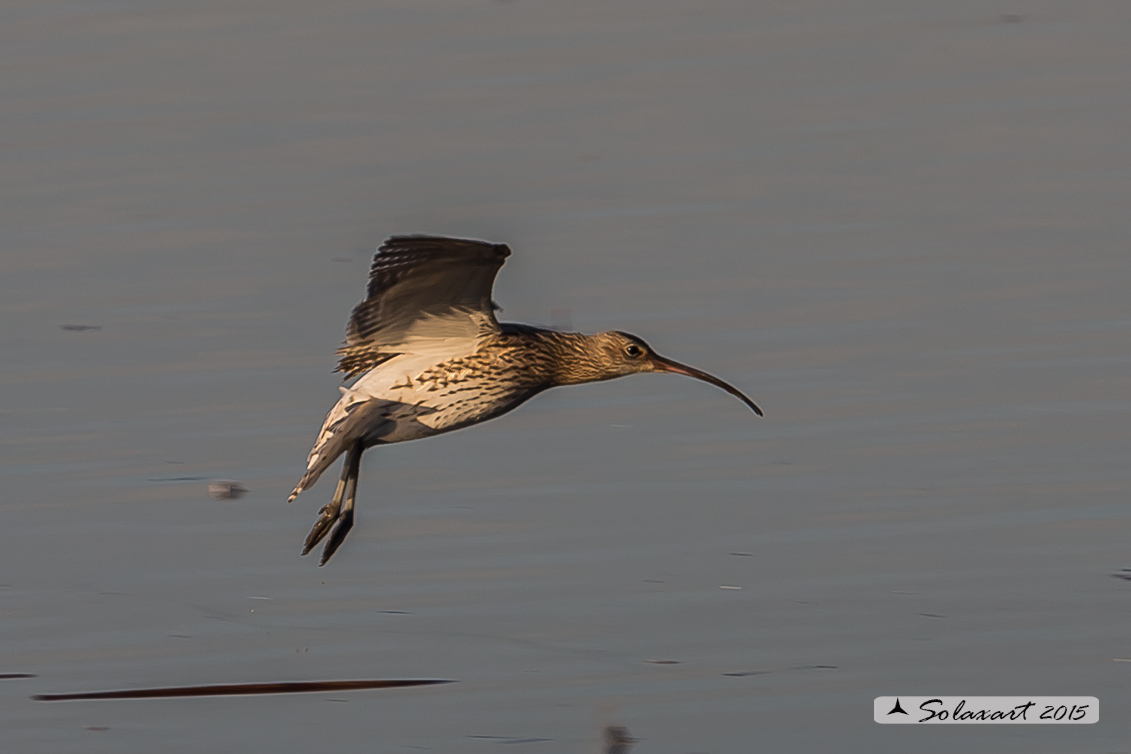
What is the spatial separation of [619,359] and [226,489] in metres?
1.91

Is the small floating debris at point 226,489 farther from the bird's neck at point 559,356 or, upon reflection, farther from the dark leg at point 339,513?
the bird's neck at point 559,356

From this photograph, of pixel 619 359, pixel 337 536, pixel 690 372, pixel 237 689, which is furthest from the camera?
pixel 619 359

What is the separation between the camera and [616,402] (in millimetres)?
11555

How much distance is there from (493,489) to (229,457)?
1.31 m

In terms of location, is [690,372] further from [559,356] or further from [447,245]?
[447,245]

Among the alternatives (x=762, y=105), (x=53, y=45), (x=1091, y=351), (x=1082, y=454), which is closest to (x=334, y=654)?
(x=1082, y=454)

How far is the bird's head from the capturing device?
33.7 ft

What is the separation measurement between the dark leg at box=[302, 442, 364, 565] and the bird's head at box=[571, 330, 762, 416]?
1157 mm

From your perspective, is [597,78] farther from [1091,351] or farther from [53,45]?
[1091,351]

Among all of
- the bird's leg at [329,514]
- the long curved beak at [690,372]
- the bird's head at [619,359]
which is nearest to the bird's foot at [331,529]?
the bird's leg at [329,514]

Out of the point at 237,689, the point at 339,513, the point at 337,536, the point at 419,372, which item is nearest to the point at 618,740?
the point at 237,689

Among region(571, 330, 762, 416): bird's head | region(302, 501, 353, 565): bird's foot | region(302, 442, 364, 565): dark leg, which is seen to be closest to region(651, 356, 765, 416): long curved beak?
region(571, 330, 762, 416): bird's head

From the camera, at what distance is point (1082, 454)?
10.4 m

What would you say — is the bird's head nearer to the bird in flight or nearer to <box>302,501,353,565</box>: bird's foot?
the bird in flight
